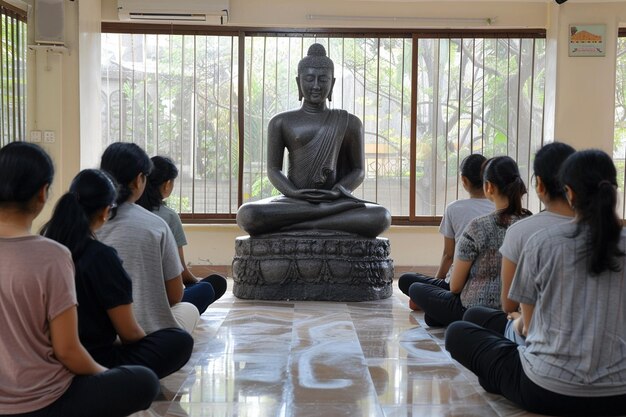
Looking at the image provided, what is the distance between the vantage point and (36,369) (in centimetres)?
188

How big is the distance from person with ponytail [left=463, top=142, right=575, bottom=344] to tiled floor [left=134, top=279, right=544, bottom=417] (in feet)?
0.94

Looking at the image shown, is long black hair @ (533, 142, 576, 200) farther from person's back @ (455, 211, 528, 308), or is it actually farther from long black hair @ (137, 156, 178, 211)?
long black hair @ (137, 156, 178, 211)

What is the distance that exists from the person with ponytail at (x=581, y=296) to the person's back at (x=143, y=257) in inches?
43.8

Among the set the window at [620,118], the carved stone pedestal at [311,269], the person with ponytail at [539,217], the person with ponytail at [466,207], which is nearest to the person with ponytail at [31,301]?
the person with ponytail at [539,217]

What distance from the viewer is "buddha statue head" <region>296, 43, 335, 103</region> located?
541 cm

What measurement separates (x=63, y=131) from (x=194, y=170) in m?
1.12

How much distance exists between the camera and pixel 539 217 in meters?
2.56

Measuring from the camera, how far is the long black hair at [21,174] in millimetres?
1832

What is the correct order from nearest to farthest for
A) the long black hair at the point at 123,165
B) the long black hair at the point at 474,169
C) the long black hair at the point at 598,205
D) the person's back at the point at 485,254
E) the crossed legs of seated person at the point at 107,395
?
the crossed legs of seated person at the point at 107,395 → the long black hair at the point at 598,205 → the long black hair at the point at 123,165 → the person's back at the point at 485,254 → the long black hair at the point at 474,169

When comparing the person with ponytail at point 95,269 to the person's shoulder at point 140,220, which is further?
the person's shoulder at point 140,220

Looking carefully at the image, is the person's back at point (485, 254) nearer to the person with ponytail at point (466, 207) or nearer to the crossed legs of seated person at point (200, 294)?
the person with ponytail at point (466, 207)

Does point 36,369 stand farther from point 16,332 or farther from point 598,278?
point 598,278

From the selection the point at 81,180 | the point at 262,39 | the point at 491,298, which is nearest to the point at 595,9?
the point at 262,39

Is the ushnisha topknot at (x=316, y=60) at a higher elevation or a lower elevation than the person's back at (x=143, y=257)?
higher
